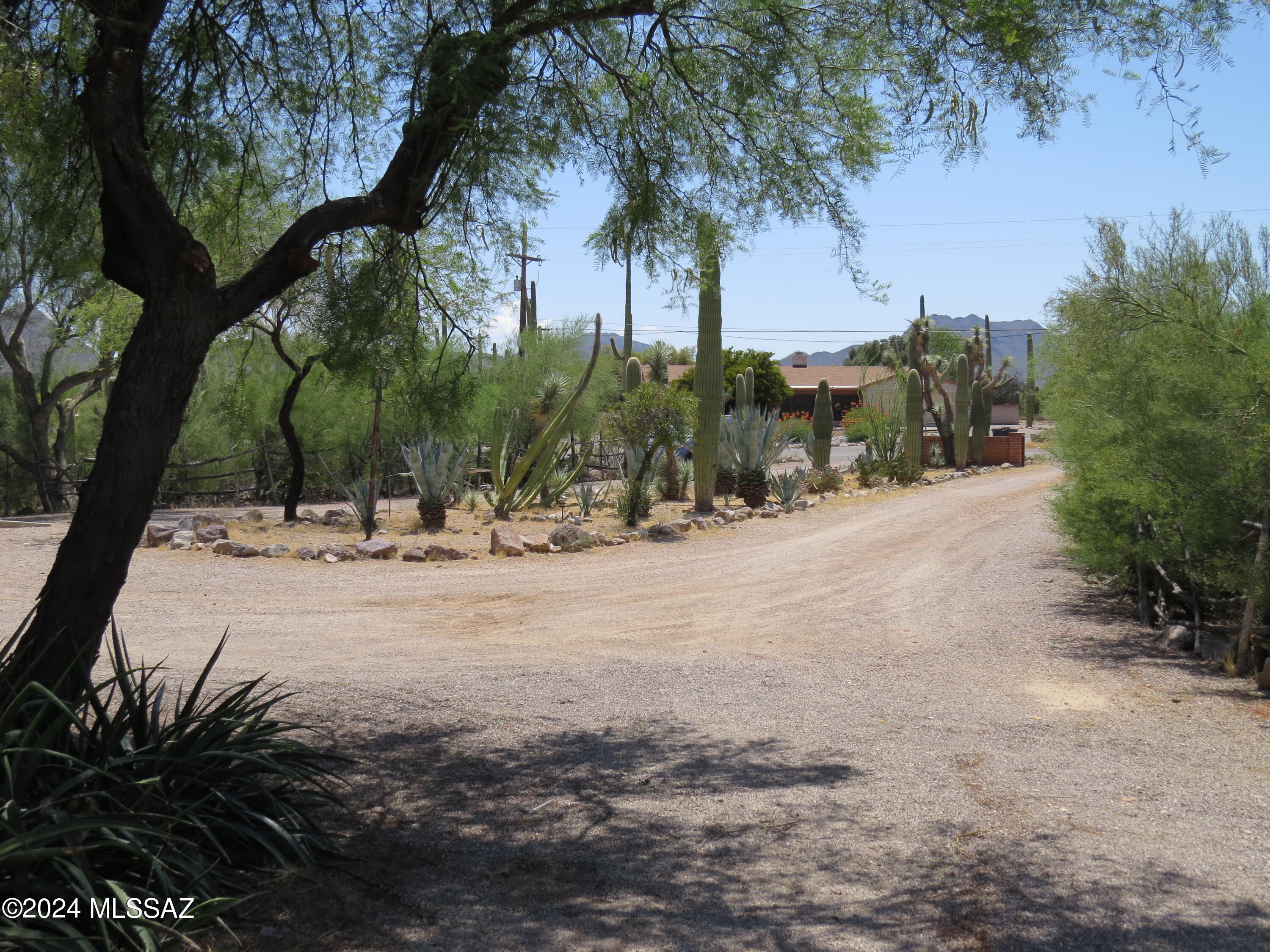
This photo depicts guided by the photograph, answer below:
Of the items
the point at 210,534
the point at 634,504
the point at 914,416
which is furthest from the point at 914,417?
the point at 210,534

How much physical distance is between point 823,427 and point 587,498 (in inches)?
399

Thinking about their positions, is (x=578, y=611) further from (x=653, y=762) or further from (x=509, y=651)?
(x=653, y=762)

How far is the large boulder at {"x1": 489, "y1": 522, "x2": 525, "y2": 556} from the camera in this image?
51.6 feet

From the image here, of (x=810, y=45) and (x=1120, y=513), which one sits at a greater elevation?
(x=810, y=45)

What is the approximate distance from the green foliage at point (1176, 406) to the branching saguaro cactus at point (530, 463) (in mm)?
9637

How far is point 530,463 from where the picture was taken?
1955 centimetres

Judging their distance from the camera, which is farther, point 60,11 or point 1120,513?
point 1120,513

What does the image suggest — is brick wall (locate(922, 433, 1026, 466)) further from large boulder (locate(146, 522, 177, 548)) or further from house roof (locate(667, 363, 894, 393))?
large boulder (locate(146, 522, 177, 548))

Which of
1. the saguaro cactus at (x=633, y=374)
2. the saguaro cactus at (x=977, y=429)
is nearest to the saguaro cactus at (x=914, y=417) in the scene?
the saguaro cactus at (x=977, y=429)

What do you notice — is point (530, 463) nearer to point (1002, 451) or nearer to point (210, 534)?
point (210, 534)

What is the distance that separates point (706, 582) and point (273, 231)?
6.57m

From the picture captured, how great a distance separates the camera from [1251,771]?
6141 millimetres

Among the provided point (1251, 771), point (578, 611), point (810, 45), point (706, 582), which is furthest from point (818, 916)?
point (706, 582)

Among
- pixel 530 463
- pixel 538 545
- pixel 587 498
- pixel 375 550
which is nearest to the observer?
pixel 375 550
